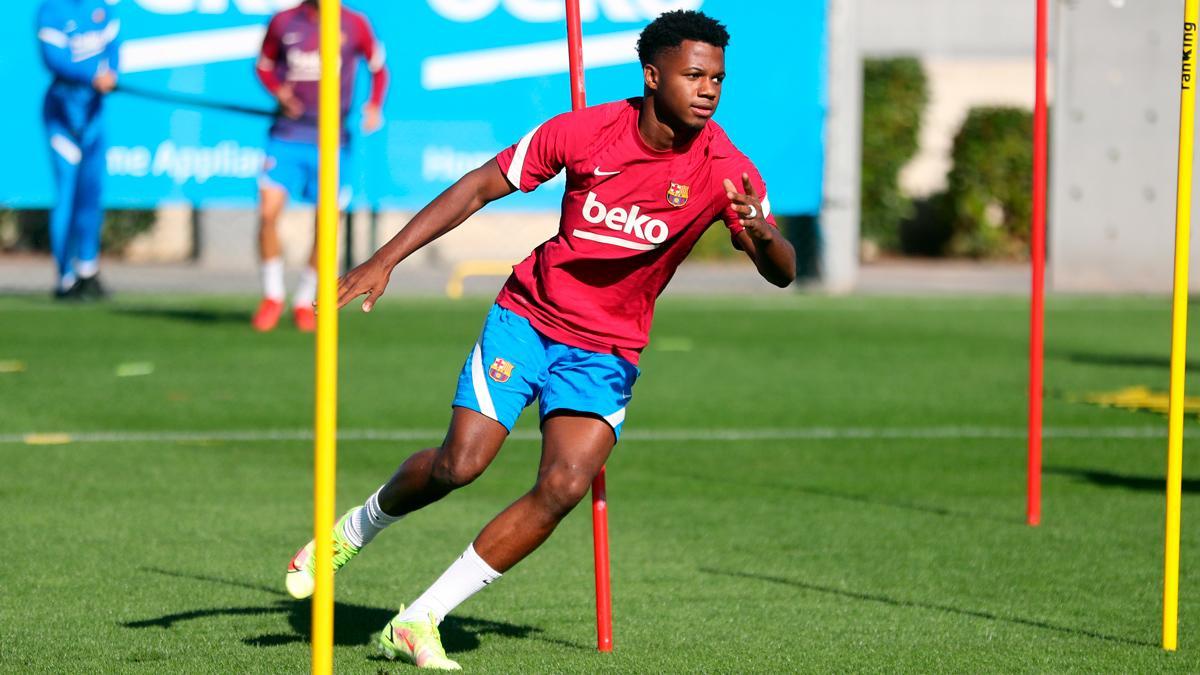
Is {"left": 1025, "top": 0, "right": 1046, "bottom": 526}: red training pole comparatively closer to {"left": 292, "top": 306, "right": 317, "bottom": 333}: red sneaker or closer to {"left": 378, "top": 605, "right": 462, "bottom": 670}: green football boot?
{"left": 378, "top": 605, "right": 462, "bottom": 670}: green football boot

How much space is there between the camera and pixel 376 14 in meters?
18.5

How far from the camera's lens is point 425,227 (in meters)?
5.20

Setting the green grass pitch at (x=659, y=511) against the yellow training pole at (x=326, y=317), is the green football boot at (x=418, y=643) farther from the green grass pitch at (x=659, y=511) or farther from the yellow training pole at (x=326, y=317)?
the yellow training pole at (x=326, y=317)

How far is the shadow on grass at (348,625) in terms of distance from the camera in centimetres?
573

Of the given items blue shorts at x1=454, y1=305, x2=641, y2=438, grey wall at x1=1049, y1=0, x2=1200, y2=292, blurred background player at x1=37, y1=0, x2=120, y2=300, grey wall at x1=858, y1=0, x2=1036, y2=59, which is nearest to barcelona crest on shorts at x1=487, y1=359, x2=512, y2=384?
blue shorts at x1=454, y1=305, x2=641, y2=438

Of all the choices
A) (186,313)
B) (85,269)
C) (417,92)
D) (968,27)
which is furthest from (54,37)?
(968,27)

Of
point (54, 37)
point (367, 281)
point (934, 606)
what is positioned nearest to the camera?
point (367, 281)

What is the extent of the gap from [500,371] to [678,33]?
3.79 feet

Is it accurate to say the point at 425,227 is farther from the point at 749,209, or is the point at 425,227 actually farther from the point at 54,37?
the point at 54,37

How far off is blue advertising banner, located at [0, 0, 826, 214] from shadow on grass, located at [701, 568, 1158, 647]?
1157 cm

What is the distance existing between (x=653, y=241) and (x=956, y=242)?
72.6 ft

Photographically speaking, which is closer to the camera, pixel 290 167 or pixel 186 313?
pixel 290 167

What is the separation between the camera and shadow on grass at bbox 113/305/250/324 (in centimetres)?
1598

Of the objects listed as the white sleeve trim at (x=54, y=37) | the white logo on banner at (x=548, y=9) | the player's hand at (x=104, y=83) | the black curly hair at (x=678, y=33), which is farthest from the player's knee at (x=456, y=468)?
the white logo on banner at (x=548, y=9)
